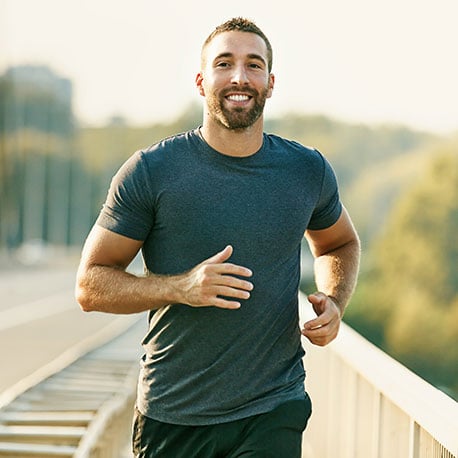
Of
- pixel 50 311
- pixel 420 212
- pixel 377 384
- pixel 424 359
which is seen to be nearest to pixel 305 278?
pixel 420 212

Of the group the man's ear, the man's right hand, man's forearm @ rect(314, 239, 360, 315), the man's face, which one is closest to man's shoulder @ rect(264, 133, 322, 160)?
the man's face

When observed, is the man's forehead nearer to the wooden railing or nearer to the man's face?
the man's face

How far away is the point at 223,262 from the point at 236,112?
541 mm

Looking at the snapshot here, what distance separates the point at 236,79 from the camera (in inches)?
166

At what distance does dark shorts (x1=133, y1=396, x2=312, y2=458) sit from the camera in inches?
165

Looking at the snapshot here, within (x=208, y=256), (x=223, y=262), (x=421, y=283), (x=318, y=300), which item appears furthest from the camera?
(x=421, y=283)

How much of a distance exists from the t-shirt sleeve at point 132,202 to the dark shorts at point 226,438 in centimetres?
65

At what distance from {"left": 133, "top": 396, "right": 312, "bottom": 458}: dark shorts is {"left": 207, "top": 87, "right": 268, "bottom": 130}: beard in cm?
94

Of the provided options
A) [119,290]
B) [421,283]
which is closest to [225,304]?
[119,290]

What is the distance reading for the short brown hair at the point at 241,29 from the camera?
14.4ft

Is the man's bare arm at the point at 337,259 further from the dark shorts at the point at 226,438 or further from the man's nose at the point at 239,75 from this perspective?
the man's nose at the point at 239,75

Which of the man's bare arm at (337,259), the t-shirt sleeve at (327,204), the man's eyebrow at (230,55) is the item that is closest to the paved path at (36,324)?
the man's bare arm at (337,259)

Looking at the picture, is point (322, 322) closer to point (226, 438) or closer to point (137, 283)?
point (226, 438)

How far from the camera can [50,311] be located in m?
32.4
